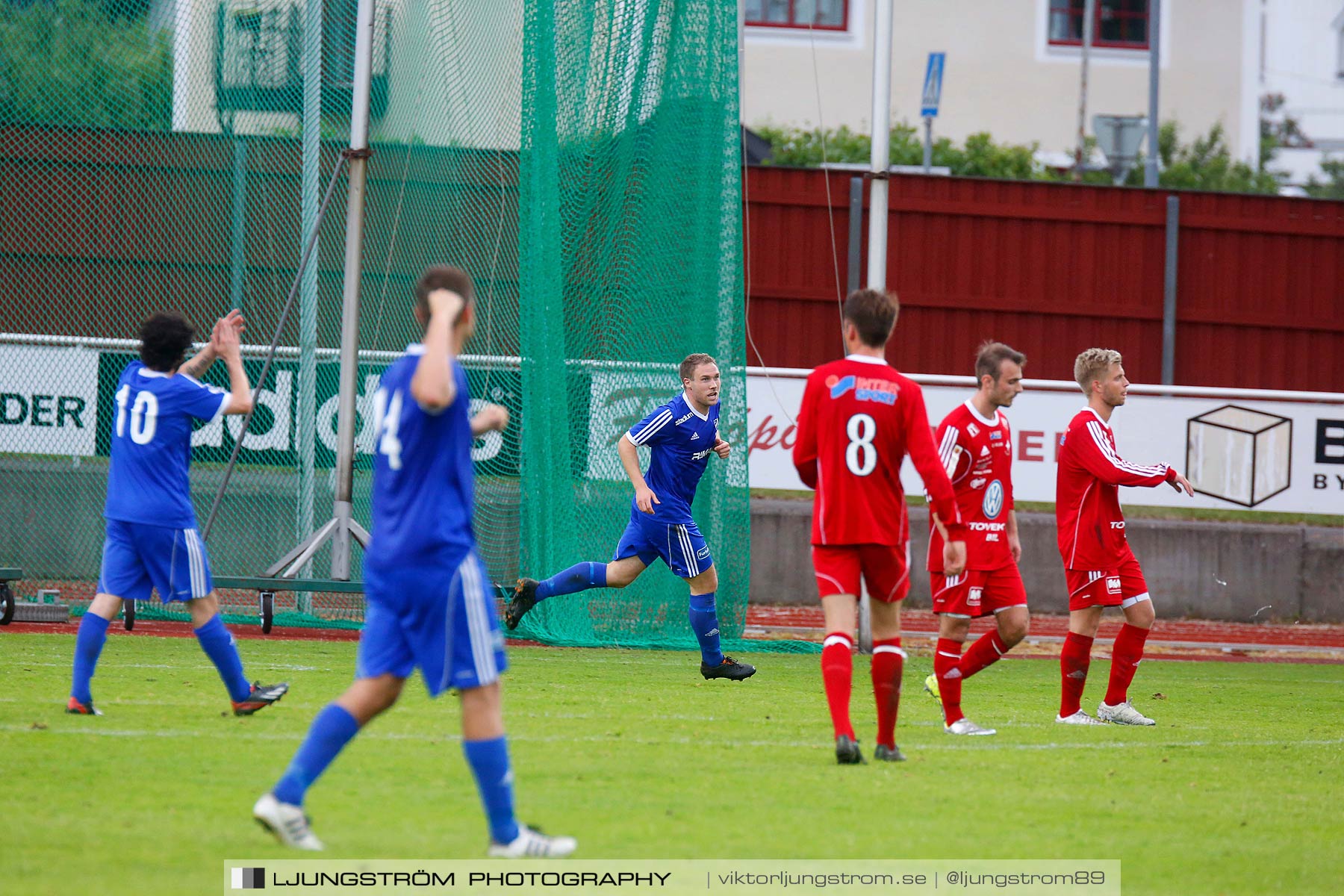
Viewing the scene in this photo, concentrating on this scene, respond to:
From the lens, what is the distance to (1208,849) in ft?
16.1

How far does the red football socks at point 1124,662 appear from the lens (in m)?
7.95

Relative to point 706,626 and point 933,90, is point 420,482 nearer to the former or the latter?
point 706,626

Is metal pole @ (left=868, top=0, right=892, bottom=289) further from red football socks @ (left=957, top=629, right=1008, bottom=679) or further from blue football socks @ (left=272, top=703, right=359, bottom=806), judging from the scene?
blue football socks @ (left=272, top=703, right=359, bottom=806)

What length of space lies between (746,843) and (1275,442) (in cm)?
1096

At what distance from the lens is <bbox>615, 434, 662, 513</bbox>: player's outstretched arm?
30.0 feet

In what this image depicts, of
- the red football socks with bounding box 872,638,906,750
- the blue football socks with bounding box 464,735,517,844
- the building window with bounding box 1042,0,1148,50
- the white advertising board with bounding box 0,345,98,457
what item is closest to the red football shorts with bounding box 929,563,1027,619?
the red football socks with bounding box 872,638,906,750

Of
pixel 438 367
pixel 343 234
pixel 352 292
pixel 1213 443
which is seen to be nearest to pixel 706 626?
→ pixel 352 292

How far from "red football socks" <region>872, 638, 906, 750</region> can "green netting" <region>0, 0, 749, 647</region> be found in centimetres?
549

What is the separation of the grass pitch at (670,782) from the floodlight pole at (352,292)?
105 inches

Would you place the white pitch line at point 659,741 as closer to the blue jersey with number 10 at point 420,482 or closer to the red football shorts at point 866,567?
the red football shorts at point 866,567

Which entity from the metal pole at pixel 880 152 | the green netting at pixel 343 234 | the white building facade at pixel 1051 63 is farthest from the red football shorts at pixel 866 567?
the white building facade at pixel 1051 63

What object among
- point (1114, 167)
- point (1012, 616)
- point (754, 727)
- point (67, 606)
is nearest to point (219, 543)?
point (67, 606)

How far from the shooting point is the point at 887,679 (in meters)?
6.02

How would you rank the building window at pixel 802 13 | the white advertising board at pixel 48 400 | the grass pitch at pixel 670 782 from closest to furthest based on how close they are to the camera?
the grass pitch at pixel 670 782
the white advertising board at pixel 48 400
the building window at pixel 802 13
